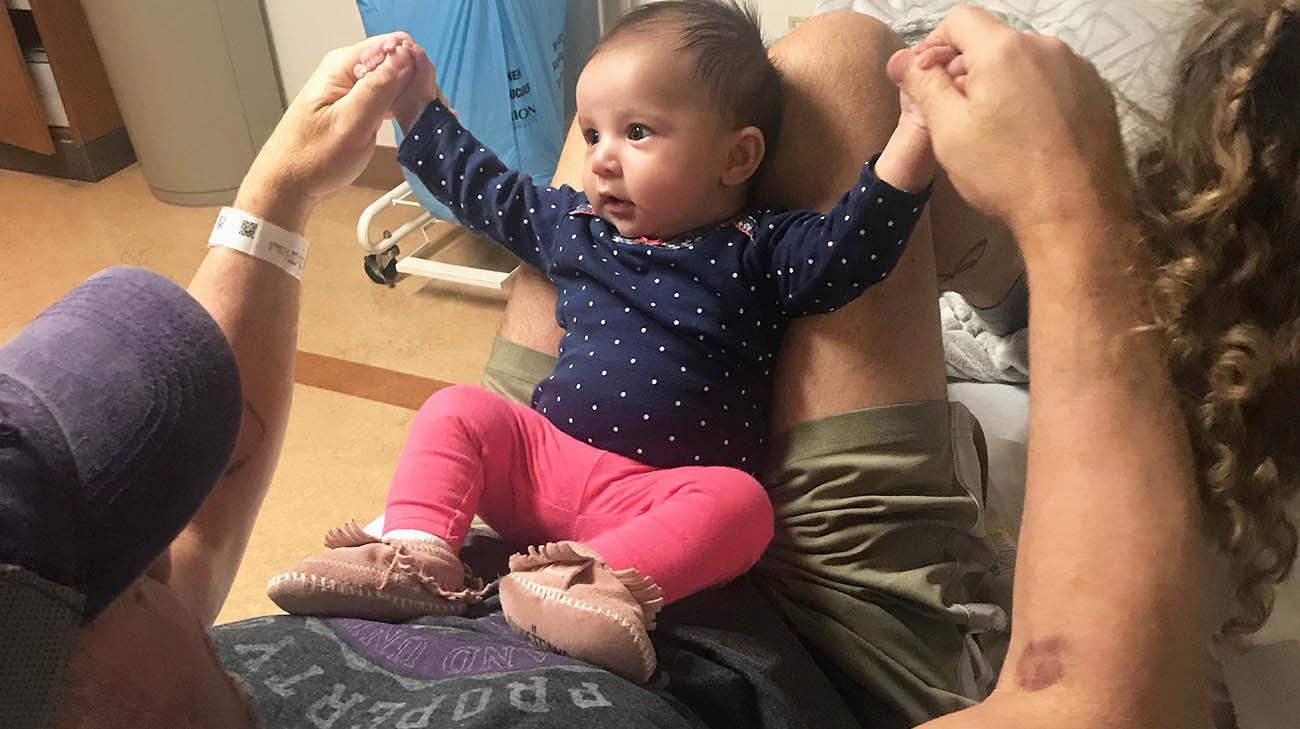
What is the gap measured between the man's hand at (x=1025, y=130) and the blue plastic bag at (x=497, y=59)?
1347 mm

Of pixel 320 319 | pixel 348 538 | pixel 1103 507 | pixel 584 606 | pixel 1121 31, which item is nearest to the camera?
pixel 1103 507

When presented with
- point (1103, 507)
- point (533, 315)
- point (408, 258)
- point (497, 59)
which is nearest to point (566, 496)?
point (533, 315)

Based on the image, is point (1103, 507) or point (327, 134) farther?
point (327, 134)

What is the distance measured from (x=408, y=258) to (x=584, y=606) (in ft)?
5.44

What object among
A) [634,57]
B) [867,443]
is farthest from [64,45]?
[867,443]

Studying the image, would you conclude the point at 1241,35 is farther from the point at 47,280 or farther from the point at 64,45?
the point at 64,45

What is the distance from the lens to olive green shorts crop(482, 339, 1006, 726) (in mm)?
827

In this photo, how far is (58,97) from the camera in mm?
2779

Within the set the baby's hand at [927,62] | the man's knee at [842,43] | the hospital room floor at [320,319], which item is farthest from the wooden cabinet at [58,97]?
the baby's hand at [927,62]

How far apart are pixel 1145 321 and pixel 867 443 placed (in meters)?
0.27

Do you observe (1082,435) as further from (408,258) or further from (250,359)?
(408,258)

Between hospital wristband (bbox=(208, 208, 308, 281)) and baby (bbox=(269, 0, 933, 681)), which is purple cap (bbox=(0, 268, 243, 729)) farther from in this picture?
hospital wristband (bbox=(208, 208, 308, 281))

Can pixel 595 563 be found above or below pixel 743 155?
below

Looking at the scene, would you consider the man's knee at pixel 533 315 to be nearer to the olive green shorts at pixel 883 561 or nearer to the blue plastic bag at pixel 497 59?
the olive green shorts at pixel 883 561
